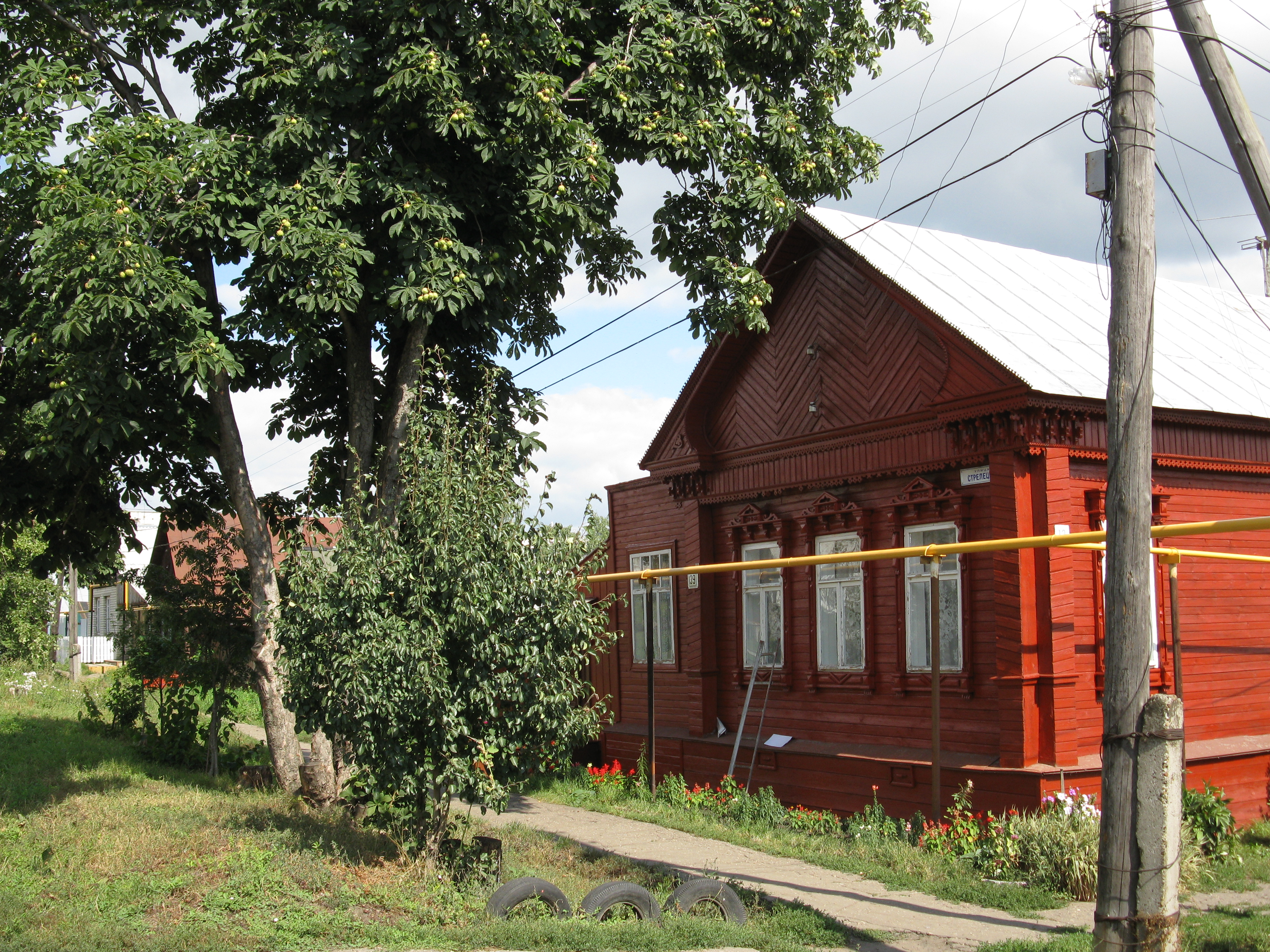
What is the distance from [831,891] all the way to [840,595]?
4815mm

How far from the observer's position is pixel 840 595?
45.4 ft

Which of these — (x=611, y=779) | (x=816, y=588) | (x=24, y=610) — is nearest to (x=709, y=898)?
(x=816, y=588)

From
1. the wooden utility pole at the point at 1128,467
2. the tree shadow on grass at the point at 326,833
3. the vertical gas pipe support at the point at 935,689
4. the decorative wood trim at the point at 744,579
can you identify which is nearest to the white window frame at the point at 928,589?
the vertical gas pipe support at the point at 935,689

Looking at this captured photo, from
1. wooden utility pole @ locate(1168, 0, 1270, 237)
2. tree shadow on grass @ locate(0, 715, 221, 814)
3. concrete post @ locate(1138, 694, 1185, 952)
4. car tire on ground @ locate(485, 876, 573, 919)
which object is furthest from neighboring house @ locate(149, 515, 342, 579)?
wooden utility pole @ locate(1168, 0, 1270, 237)

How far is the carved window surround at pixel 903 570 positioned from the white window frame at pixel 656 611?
4565mm

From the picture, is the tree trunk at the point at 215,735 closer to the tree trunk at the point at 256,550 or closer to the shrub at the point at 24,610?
the tree trunk at the point at 256,550

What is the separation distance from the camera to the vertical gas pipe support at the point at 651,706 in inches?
585

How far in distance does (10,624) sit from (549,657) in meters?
28.8

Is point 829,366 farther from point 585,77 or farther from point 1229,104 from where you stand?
point 1229,104

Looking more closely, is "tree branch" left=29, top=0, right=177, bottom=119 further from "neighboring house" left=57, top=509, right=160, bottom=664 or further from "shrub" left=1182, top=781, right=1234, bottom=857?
"neighboring house" left=57, top=509, right=160, bottom=664

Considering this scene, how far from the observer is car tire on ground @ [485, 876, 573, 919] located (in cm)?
764

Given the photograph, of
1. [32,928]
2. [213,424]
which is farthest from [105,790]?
[32,928]

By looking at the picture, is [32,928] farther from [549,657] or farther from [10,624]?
[10,624]

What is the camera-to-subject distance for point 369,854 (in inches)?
353
